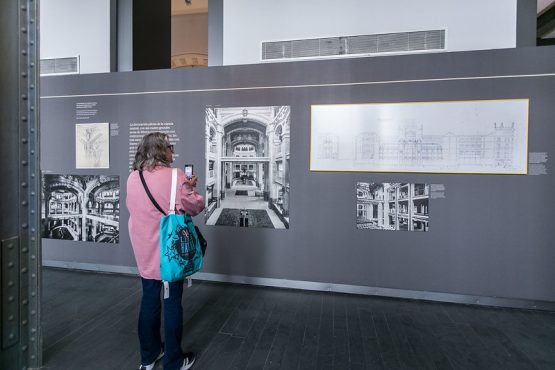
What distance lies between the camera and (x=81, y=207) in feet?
13.7

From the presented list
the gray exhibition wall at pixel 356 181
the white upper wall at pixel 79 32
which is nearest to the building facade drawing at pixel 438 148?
the gray exhibition wall at pixel 356 181

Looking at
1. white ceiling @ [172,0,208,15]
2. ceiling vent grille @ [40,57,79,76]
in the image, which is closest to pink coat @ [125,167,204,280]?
ceiling vent grille @ [40,57,79,76]

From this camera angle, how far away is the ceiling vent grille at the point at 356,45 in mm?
3451

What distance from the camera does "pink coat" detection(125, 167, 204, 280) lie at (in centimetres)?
193

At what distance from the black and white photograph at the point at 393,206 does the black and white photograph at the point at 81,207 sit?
3185 millimetres

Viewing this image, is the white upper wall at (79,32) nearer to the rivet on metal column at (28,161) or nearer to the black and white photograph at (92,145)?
the black and white photograph at (92,145)

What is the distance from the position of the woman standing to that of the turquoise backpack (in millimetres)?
43

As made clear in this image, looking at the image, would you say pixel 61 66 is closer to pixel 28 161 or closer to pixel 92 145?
pixel 92 145

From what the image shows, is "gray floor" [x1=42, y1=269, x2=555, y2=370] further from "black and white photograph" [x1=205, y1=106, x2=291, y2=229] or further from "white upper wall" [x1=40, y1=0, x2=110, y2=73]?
"white upper wall" [x1=40, y1=0, x2=110, y2=73]

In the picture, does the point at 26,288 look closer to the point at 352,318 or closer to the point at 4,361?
the point at 4,361

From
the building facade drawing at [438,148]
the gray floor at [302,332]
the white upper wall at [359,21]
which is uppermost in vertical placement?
the white upper wall at [359,21]

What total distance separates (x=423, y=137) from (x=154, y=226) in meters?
2.81

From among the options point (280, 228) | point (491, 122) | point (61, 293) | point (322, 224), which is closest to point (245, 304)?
point (280, 228)

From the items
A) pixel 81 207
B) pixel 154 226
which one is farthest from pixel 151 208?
pixel 81 207
